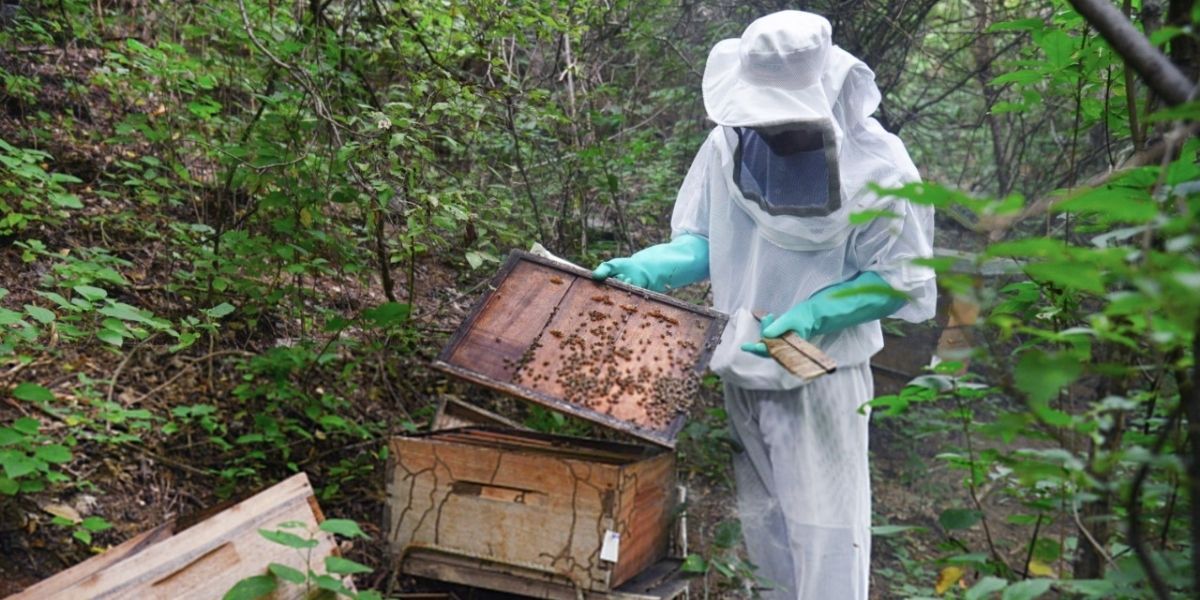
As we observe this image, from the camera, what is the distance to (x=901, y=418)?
627cm

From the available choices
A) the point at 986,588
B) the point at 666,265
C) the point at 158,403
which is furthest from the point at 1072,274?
the point at 158,403

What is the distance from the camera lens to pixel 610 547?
8.64 feet

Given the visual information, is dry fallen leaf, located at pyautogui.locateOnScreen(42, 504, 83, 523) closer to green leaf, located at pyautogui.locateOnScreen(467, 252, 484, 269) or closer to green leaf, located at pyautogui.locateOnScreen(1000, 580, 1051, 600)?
green leaf, located at pyautogui.locateOnScreen(467, 252, 484, 269)

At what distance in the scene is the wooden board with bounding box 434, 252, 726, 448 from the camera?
8.27 ft

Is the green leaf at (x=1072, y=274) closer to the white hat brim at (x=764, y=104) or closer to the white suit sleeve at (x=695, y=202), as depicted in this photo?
the white hat brim at (x=764, y=104)

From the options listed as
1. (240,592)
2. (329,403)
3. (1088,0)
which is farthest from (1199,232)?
(329,403)

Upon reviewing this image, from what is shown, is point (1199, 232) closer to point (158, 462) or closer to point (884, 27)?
point (158, 462)

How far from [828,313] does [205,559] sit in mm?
1929

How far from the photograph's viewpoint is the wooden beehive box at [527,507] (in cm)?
266

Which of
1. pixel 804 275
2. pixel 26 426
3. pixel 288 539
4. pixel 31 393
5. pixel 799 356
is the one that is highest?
pixel 804 275

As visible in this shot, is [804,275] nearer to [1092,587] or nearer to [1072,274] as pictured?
[1092,587]

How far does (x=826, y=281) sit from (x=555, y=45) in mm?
3278

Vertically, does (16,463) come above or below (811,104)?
below

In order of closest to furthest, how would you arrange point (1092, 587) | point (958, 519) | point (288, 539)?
1. point (1092, 587)
2. point (958, 519)
3. point (288, 539)
